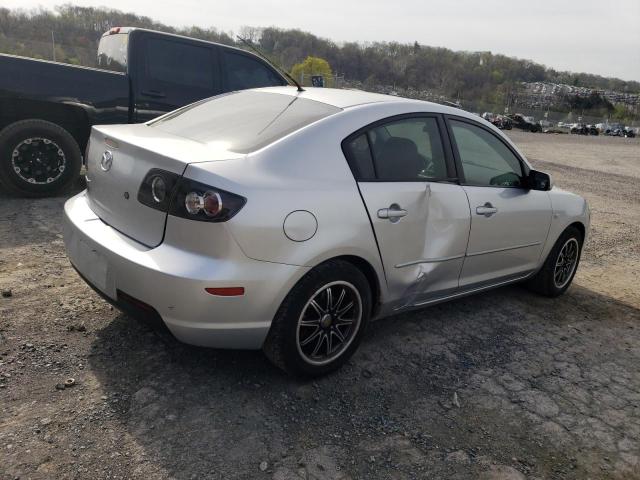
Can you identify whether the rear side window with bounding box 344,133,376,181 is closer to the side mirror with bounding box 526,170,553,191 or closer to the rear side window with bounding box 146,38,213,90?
the side mirror with bounding box 526,170,553,191

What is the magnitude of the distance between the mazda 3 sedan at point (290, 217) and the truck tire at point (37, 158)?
2.81 meters

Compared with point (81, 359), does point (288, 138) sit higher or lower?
higher

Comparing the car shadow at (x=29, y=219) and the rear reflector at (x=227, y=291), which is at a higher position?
the rear reflector at (x=227, y=291)

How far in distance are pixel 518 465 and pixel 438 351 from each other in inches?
42.3

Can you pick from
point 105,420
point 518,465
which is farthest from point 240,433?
point 518,465

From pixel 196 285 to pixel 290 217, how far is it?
0.55 meters

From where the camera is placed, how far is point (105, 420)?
2525mm

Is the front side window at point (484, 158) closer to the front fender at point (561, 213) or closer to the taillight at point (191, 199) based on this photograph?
the front fender at point (561, 213)

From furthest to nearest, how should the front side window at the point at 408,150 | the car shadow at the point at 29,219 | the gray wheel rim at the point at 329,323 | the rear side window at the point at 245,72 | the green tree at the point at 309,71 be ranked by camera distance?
the green tree at the point at 309,71 < the rear side window at the point at 245,72 < the car shadow at the point at 29,219 < the front side window at the point at 408,150 < the gray wheel rim at the point at 329,323

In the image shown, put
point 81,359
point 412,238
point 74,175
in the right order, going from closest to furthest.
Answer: point 81,359
point 412,238
point 74,175

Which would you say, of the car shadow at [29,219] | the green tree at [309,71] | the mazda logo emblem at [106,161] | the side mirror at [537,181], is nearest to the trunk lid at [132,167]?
the mazda logo emblem at [106,161]

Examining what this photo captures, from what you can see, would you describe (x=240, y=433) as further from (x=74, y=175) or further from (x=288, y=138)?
(x=74, y=175)

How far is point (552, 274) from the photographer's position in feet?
15.3

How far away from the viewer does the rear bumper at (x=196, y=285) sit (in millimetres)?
2484
